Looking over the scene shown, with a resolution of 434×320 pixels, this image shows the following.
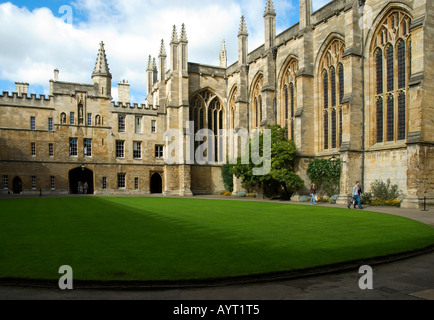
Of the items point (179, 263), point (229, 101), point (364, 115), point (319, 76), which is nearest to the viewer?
point (179, 263)

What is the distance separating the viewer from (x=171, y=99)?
4012cm

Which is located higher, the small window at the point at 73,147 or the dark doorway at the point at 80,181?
the small window at the point at 73,147

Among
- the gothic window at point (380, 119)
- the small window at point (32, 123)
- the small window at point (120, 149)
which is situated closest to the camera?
the gothic window at point (380, 119)

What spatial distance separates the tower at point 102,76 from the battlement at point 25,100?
16.9 ft

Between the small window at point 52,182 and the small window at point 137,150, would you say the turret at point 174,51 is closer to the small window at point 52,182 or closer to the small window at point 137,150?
the small window at point 137,150

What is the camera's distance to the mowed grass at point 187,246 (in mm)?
6422

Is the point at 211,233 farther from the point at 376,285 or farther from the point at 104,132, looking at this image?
the point at 104,132

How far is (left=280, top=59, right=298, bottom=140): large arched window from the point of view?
1275 inches

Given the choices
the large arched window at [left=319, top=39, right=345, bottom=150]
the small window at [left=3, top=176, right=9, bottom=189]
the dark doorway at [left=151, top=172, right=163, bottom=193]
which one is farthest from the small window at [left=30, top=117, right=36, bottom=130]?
the large arched window at [left=319, top=39, right=345, bottom=150]

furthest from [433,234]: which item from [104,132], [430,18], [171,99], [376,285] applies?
[104,132]

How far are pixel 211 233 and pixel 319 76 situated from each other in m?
22.2

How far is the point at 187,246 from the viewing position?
830 centimetres

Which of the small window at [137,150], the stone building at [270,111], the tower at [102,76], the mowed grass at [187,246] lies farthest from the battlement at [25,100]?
the mowed grass at [187,246]

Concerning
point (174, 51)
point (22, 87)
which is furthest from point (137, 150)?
point (22, 87)
